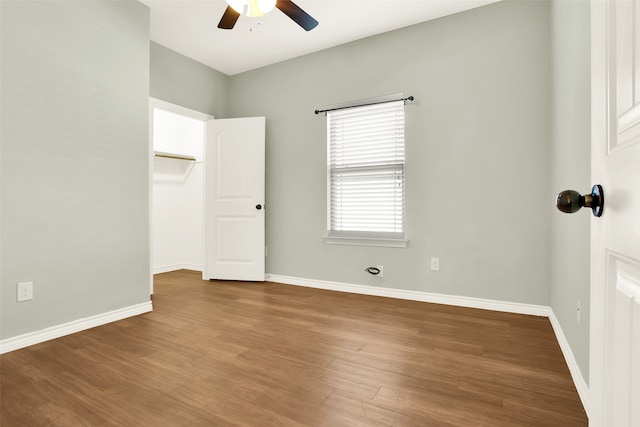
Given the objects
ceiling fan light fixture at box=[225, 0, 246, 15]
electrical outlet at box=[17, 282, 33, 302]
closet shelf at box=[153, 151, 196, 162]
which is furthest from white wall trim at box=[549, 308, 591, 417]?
closet shelf at box=[153, 151, 196, 162]

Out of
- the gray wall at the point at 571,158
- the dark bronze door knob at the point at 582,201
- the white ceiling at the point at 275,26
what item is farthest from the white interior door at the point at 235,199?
the dark bronze door knob at the point at 582,201

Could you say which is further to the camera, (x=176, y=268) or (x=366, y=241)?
(x=176, y=268)

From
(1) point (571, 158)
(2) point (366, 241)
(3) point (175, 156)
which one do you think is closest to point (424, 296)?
(2) point (366, 241)

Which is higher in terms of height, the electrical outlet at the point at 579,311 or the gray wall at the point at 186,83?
the gray wall at the point at 186,83

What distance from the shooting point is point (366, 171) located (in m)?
3.54

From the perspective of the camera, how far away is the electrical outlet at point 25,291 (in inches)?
86.7

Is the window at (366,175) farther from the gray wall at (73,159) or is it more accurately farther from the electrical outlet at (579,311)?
the gray wall at (73,159)

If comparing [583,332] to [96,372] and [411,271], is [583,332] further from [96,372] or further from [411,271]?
[96,372]

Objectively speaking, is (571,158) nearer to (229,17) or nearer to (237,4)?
(237,4)

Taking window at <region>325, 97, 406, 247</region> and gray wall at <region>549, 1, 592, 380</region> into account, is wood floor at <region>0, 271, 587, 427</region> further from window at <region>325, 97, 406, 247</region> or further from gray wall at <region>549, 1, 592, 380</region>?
window at <region>325, 97, 406, 247</region>

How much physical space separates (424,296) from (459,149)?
4.79ft

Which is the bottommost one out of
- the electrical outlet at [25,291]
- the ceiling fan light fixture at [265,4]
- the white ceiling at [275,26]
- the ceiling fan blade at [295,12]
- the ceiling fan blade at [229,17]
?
the electrical outlet at [25,291]

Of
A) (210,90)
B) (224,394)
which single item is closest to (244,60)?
(210,90)

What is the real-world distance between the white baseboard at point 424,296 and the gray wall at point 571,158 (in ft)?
0.80
